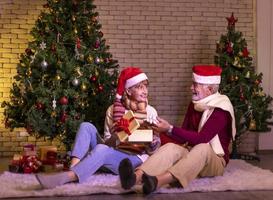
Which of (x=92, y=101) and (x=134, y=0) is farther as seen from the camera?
(x=134, y=0)

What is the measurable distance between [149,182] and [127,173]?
0.56 feet

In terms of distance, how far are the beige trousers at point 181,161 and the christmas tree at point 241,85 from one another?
6.14 ft

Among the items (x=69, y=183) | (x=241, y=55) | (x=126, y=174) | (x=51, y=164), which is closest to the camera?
(x=126, y=174)

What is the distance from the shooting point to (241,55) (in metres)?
5.59

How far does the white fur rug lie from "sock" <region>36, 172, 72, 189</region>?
0.12 ft

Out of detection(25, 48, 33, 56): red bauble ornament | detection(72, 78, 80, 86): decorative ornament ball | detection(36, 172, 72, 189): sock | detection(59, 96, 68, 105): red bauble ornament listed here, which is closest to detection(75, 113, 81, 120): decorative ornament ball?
detection(59, 96, 68, 105): red bauble ornament

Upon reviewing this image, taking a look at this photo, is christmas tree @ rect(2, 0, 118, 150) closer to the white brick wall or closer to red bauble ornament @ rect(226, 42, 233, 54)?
the white brick wall

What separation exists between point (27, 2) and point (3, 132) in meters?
1.59

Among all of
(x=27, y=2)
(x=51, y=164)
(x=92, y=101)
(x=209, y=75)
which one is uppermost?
(x=27, y=2)

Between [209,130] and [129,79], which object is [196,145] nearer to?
[209,130]

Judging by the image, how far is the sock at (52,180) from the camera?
3.42 m

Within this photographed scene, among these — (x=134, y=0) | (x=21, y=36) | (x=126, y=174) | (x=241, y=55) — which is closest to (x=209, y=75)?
(x=126, y=174)

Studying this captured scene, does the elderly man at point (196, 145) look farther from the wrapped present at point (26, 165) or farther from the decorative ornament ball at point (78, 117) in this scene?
the wrapped present at point (26, 165)

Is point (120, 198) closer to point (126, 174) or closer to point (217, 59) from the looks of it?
point (126, 174)
